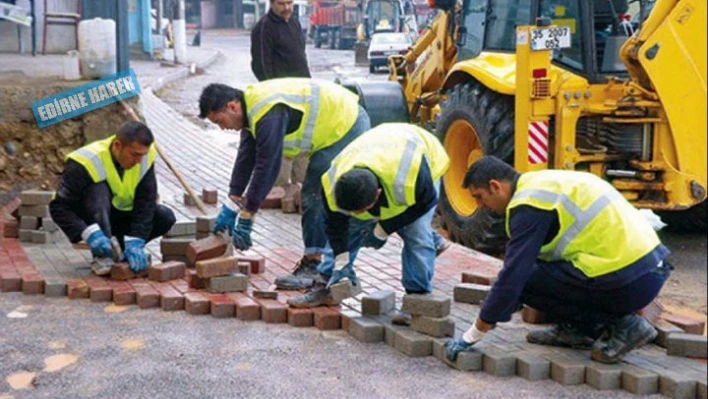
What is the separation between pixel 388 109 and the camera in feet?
32.3

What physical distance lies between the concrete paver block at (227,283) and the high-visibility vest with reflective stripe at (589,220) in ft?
6.60

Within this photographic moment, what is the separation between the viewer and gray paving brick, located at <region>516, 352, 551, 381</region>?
486 centimetres

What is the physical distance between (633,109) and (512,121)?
1.00m

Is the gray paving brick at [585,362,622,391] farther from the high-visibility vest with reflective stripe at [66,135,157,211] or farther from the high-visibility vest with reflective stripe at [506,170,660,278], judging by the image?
the high-visibility vest with reflective stripe at [66,135,157,211]

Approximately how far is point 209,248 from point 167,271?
29 centimetres

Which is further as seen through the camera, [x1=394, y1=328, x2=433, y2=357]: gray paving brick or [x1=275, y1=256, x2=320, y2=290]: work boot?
[x1=275, y1=256, x2=320, y2=290]: work boot

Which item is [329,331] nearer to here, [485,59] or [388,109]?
[485,59]

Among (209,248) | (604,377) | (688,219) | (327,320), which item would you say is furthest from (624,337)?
(688,219)

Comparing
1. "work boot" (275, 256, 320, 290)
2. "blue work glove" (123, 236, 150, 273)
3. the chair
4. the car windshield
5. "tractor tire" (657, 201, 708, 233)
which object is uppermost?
the chair

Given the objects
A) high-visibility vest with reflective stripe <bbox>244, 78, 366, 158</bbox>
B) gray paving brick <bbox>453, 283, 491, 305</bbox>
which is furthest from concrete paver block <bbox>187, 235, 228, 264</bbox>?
gray paving brick <bbox>453, 283, 491, 305</bbox>

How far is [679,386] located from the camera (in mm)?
4590

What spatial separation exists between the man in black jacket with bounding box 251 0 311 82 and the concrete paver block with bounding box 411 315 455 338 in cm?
354

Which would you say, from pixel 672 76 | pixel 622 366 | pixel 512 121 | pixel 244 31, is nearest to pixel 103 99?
pixel 512 121

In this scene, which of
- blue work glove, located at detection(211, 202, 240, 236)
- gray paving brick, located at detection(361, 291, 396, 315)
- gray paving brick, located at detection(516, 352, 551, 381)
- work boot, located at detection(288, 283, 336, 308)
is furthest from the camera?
blue work glove, located at detection(211, 202, 240, 236)
